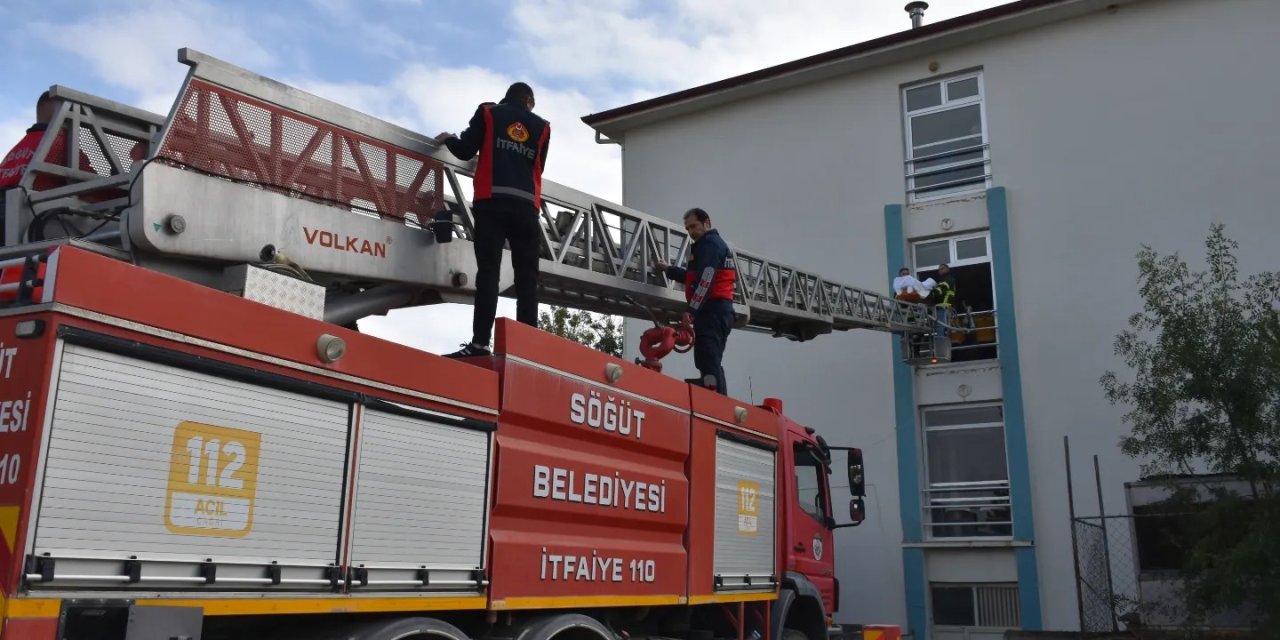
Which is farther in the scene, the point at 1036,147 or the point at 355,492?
the point at 1036,147

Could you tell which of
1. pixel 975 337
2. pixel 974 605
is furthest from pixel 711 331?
pixel 974 605

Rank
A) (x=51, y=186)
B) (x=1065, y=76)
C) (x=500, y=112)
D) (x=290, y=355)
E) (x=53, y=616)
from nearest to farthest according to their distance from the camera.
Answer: (x=53, y=616)
(x=290, y=355)
(x=51, y=186)
(x=500, y=112)
(x=1065, y=76)

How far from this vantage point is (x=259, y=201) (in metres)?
5.45

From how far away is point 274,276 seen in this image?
4863 millimetres

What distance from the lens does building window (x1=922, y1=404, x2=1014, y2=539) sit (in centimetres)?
1504

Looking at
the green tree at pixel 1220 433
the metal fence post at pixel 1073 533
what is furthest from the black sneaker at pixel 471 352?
the metal fence post at pixel 1073 533

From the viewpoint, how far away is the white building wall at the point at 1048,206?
46.9 feet

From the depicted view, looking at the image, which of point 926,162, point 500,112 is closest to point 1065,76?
point 926,162

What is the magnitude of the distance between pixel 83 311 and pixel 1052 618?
44.5 feet

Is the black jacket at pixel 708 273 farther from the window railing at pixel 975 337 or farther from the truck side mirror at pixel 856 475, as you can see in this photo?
the window railing at pixel 975 337

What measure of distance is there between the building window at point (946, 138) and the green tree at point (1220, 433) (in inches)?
192

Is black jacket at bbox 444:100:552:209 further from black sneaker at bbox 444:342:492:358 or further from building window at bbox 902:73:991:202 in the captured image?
building window at bbox 902:73:991:202

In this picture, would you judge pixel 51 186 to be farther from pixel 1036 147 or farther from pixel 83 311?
pixel 1036 147

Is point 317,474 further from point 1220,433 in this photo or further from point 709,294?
point 1220,433
